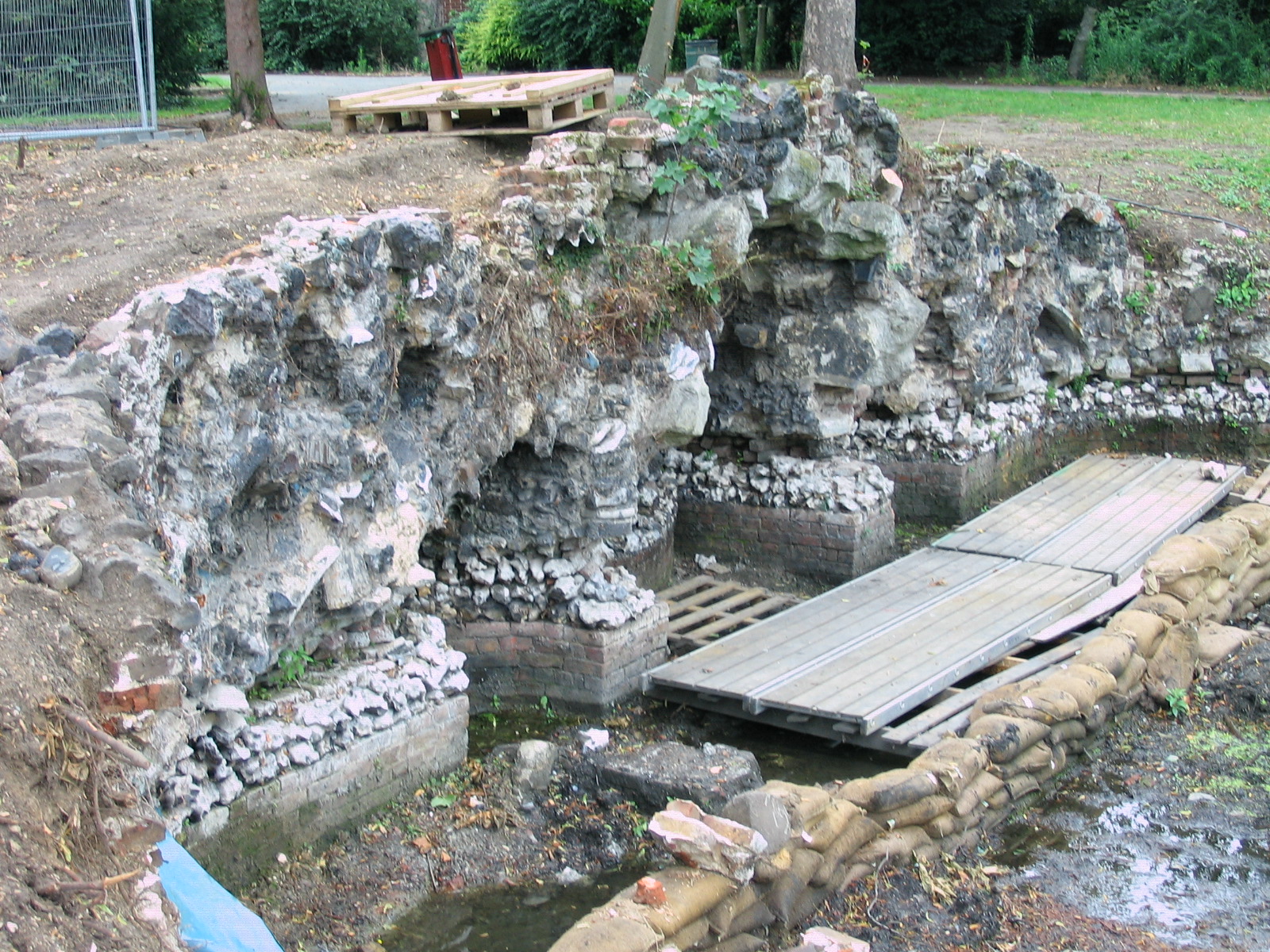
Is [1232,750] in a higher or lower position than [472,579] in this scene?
lower

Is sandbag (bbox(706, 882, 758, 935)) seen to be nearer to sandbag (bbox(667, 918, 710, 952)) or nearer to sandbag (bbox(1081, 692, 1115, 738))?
sandbag (bbox(667, 918, 710, 952))

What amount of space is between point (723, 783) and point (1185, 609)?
11.6 ft

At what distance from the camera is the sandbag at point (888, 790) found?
566 cm

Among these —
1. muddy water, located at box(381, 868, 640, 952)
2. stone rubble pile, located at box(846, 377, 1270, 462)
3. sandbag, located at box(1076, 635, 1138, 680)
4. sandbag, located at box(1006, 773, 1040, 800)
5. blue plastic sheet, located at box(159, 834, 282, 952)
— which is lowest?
muddy water, located at box(381, 868, 640, 952)

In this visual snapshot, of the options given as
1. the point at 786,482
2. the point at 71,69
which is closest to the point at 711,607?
the point at 786,482

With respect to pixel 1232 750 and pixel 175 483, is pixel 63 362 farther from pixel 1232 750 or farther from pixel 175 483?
pixel 1232 750

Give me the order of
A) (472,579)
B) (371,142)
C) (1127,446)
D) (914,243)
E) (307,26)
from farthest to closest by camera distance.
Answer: (307,26) → (1127,446) → (914,243) → (371,142) → (472,579)

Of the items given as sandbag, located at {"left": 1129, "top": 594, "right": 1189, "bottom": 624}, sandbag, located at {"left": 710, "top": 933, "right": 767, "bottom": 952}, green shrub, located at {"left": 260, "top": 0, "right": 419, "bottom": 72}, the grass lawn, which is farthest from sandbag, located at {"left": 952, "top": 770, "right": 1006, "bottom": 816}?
green shrub, located at {"left": 260, "top": 0, "right": 419, "bottom": 72}

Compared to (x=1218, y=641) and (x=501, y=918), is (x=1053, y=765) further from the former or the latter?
(x=501, y=918)

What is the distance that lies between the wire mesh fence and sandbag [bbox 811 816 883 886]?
7.96m

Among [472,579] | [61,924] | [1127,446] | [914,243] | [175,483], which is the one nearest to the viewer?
[61,924]

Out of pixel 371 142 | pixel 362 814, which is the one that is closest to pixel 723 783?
pixel 362 814

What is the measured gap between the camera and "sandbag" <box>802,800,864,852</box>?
17.3 feet

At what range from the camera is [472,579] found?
7.70 metres
